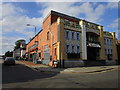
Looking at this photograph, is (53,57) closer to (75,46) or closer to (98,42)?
(75,46)

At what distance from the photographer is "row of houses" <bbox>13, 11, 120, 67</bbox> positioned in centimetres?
2045

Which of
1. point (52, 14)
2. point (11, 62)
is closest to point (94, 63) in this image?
point (52, 14)

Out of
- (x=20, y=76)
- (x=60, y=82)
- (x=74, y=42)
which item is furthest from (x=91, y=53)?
(x=60, y=82)

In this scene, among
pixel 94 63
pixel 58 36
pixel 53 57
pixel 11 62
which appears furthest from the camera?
pixel 94 63

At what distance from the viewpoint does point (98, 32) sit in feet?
87.7

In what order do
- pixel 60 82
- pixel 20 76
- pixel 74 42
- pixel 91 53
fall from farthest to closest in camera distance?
pixel 91 53
pixel 74 42
pixel 20 76
pixel 60 82

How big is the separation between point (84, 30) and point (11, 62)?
16063mm

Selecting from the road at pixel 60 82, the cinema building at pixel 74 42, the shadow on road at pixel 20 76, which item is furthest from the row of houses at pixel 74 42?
the road at pixel 60 82

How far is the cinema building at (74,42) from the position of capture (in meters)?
20.5

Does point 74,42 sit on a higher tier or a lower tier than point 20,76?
higher

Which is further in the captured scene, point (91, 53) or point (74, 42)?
point (91, 53)

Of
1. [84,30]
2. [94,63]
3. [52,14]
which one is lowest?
[94,63]

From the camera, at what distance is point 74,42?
72.7ft

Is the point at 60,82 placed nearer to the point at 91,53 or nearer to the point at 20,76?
the point at 20,76
